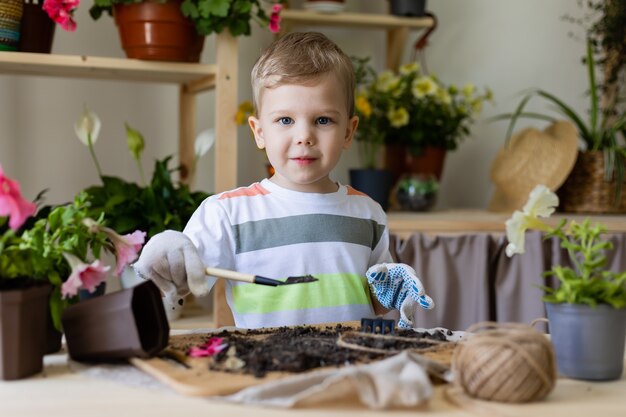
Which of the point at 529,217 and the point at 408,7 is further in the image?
the point at 408,7

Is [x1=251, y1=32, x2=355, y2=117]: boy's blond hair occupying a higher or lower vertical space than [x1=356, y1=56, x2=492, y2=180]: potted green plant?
higher

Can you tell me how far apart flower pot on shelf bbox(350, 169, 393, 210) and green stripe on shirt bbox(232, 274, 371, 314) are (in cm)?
109

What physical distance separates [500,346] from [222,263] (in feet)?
2.30

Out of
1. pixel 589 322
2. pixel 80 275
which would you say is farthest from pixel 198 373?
pixel 589 322

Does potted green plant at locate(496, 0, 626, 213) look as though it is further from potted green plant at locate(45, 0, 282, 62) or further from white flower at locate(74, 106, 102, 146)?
white flower at locate(74, 106, 102, 146)

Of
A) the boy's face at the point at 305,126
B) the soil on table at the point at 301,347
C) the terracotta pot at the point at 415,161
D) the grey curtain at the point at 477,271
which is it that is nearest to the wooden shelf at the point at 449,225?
the grey curtain at the point at 477,271

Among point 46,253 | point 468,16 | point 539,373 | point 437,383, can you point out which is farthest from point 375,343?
point 468,16

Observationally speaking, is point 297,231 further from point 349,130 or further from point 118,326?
point 118,326

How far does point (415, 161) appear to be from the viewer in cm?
275

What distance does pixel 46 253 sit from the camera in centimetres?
106

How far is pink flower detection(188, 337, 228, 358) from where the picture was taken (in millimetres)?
1054

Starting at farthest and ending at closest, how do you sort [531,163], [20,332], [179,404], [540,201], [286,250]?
[531,163] < [286,250] < [540,201] < [20,332] < [179,404]

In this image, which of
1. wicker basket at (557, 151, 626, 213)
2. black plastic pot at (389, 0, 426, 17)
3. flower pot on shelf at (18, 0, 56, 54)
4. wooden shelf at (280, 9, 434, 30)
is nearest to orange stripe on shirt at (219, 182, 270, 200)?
flower pot on shelf at (18, 0, 56, 54)

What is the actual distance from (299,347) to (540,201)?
404 millimetres
